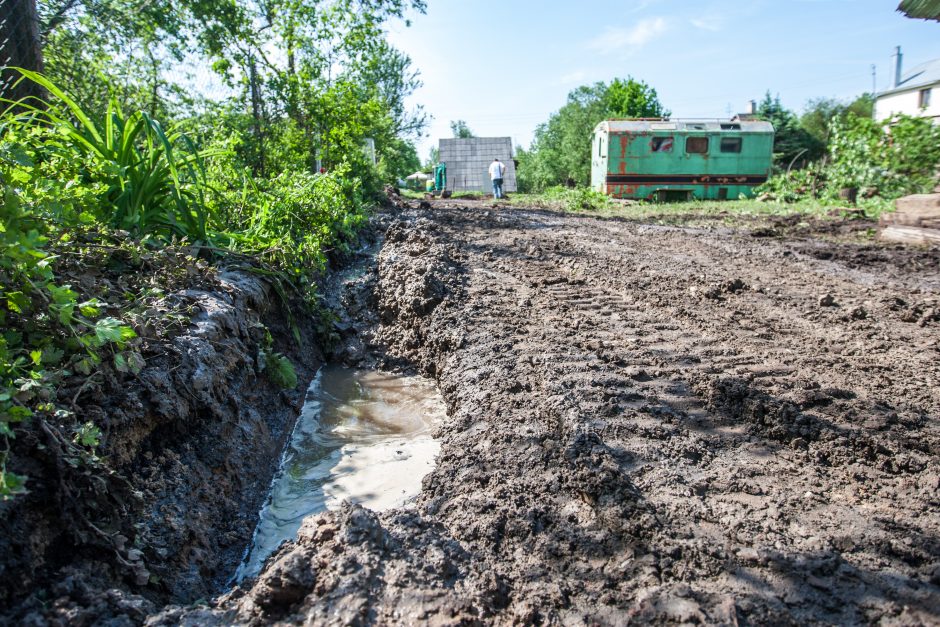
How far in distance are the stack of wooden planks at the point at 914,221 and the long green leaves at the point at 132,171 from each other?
8548 mm

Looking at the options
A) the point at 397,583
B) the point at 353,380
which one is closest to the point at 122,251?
the point at 353,380

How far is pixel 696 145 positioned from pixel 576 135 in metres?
25.8

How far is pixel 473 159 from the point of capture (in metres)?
30.3

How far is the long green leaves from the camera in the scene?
12.0 feet

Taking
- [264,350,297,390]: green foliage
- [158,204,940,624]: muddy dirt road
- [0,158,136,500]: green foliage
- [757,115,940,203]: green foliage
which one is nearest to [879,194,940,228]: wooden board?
[757,115,940,203]: green foliage

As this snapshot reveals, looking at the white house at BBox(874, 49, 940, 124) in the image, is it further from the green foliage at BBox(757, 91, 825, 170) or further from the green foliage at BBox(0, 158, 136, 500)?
the green foliage at BBox(0, 158, 136, 500)

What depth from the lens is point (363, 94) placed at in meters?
12.6

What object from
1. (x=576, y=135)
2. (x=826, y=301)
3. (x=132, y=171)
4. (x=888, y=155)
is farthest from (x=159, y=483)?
(x=576, y=135)

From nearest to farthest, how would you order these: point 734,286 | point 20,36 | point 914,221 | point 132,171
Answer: point 132,171
point 20,36
point 734,286
point 914,221

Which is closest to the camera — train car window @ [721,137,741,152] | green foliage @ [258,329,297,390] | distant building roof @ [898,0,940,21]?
green foliage @ [258,329,297,390]

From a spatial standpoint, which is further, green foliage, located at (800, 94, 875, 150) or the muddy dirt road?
green foliage, located at (800, 94, 875, 150)

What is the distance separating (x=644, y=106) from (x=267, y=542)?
39.0 metres

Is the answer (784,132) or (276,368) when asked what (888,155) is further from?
(784,132)

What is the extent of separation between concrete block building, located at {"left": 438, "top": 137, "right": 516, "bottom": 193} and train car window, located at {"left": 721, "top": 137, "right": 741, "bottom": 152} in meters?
13.1
